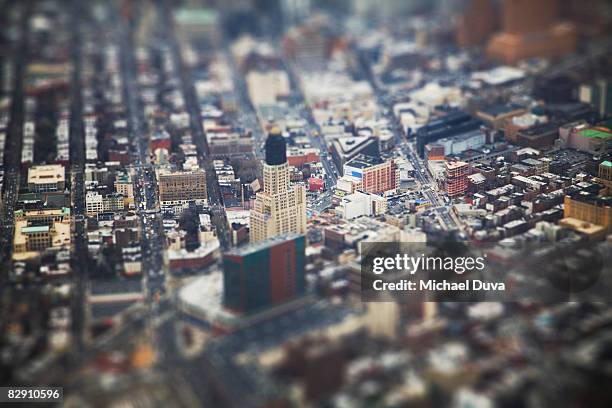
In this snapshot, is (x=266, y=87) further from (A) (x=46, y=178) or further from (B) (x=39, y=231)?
(B) (x=39, y=231)

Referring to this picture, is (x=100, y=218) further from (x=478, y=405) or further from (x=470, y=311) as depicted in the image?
(x=478, y=405)

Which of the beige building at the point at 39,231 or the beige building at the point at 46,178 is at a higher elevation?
the beige building at the point at 46,178

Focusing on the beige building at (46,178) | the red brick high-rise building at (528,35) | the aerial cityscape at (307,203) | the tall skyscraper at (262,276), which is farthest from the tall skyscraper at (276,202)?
the red brick high-rise building at (528,35)

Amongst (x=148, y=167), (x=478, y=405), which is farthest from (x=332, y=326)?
(x=148, y=167)

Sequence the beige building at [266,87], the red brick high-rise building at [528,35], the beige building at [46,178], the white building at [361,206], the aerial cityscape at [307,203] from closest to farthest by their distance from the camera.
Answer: the aerial cityscape at [307,203] → the white building at [361,206] → the beige building at [46,178] → the beige building at [266,87] → the red brick high-rise building at [528,35]

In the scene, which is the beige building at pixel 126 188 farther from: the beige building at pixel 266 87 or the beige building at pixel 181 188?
the beige building at pixel 266 87

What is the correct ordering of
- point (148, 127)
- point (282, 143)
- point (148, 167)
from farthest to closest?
point (148, 127) → point (148, 167) → point (282, 143)
